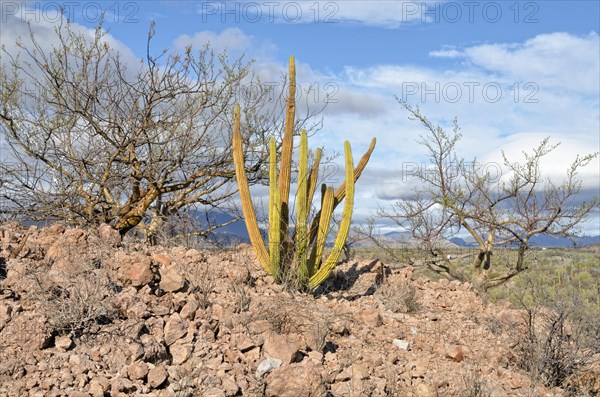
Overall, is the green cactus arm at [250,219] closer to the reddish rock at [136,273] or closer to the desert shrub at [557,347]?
the reddish rock at [136,273]

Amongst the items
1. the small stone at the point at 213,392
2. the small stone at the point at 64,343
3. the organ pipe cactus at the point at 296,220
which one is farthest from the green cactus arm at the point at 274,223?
the small stone at the point at 64,343

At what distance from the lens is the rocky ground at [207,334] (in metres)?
4.88

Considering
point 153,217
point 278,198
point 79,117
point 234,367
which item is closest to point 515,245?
point 278,198

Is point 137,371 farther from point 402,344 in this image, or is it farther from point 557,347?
point 557,347

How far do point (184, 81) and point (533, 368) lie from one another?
6582 mm

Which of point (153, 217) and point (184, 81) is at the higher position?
point (184, 81)

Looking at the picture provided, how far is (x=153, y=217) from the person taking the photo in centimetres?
1005

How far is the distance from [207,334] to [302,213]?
257cm

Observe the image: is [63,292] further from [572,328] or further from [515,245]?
[515,245]

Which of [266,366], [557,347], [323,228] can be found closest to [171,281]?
[266,366]

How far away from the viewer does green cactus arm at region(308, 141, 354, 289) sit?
769cm

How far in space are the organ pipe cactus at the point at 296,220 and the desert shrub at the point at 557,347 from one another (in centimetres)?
248

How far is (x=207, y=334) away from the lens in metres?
5.49

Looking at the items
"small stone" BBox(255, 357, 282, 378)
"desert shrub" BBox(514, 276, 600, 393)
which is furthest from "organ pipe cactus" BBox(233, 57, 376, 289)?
"desert shrub" BBox(514, 276, 600, 393)
